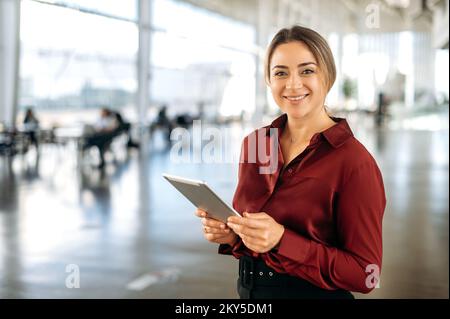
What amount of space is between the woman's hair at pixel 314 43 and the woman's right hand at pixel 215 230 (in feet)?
1.24

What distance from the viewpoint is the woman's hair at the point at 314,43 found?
3.83 feet

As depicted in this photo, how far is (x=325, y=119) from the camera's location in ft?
4.13

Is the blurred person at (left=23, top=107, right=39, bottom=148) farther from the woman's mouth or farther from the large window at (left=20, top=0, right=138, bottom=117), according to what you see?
the woman's mouth

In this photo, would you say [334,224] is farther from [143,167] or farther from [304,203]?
[143,167]

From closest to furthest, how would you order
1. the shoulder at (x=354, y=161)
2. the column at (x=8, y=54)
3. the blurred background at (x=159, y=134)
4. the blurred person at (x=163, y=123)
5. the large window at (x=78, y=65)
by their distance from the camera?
1. the shoulder at (x=354, y=161)
2. the blurred background at (x=159, y=134)
3. the column at (x=8, y=54)
4. the large window at (x=78, y=65)
5. the blurred person at (x=163, y=123)

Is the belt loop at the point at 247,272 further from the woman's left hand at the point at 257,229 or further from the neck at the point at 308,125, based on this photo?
the neck at the point at 308,125

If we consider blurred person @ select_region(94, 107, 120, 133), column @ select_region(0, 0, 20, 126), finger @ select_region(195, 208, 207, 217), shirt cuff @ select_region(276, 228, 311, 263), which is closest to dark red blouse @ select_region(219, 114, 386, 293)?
shirt cuff @ select_region(276, 228, 311, 263)

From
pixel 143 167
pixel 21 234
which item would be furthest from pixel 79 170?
pixel 21 234

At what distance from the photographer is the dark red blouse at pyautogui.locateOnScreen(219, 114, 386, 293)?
120 cm

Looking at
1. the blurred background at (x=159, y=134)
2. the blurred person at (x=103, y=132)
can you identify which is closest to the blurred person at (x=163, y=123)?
the blurred background at (x=159, y=134)

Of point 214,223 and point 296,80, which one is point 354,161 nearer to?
point 296,80

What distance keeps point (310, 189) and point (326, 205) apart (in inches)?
2.0

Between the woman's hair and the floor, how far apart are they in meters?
0.58

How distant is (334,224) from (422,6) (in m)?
6.22
